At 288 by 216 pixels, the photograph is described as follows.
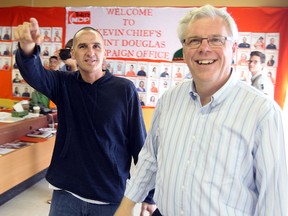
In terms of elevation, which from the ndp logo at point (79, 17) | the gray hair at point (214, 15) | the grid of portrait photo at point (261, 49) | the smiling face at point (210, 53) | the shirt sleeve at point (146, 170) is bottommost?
the shirt sleeve at point (146, 170)

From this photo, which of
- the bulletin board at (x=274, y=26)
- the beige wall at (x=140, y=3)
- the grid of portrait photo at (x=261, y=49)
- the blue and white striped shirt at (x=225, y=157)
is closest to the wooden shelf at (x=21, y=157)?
the blue and white striped shirt at (x=225, y=157)

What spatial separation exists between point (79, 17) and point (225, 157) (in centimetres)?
429

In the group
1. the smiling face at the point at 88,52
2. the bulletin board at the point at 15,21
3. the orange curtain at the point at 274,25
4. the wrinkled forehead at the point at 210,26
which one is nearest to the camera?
the wrinkled forehead at the point at 210,26

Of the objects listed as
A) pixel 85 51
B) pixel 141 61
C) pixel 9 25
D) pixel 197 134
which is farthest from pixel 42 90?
pixel 9 25

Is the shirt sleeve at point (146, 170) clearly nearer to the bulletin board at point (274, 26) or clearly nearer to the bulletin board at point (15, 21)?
the bulletin board at point (274, 26)

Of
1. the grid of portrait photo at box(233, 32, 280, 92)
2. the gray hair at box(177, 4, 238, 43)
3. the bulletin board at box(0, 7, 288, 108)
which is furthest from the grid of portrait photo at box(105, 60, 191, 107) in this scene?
the gray hair at box(177, 4, 238, 43)

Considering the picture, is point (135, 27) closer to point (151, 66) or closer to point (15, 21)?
point (151, 66)

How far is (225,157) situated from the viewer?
1.01 meters

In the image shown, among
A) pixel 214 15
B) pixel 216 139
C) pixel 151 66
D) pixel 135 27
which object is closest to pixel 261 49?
pixel 151 66

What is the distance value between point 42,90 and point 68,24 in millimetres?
3583

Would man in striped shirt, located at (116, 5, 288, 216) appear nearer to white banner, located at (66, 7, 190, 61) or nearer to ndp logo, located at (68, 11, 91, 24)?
white banner, located at (66, 7, 190, 61)

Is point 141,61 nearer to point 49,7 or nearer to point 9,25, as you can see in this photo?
point 49,7

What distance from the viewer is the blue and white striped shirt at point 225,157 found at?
3.10ft

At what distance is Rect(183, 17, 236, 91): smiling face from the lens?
42.9 inches
